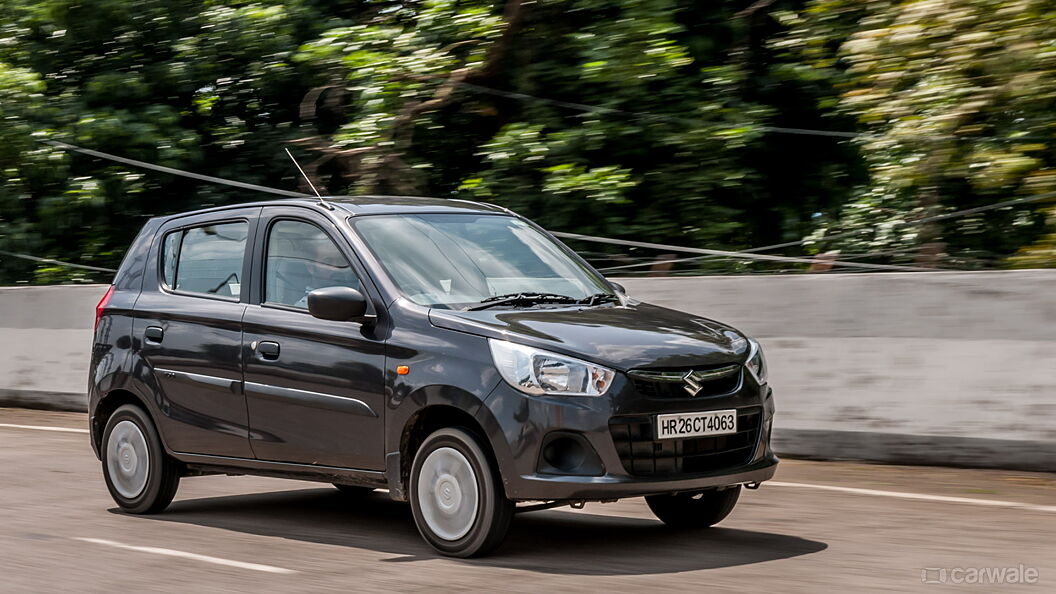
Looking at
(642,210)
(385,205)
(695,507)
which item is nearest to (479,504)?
(695,507)

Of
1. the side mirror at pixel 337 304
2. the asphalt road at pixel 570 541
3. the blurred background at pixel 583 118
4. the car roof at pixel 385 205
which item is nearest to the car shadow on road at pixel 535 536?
the asphalt road at pixel 570 541

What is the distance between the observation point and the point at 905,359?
9336mm

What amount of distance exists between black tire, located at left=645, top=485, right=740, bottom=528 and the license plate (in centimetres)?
71

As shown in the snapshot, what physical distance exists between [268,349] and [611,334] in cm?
195

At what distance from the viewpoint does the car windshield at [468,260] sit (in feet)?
23.0

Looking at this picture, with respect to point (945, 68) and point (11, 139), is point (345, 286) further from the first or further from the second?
point (11, 139)

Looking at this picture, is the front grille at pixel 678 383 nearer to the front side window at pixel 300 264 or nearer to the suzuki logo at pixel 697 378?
the suzuki logo at pixel 697 378

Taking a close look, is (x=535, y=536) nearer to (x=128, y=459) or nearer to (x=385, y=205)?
(x=385, y=205)

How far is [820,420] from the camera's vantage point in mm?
9758

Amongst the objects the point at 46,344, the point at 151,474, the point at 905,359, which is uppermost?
the point at 151,474

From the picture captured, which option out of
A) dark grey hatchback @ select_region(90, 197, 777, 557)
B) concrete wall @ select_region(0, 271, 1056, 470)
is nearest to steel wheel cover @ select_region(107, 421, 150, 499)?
dark grey hatchback @ select_region(90, 197, 777, 557)

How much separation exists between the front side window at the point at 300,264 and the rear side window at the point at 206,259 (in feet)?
0.84

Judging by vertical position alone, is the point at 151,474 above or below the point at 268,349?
below

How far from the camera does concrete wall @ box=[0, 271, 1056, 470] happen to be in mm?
8805
